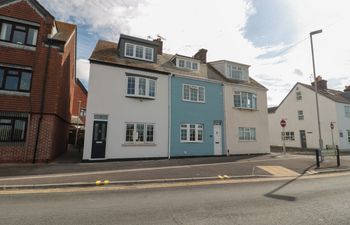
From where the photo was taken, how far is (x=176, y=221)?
4676 mm

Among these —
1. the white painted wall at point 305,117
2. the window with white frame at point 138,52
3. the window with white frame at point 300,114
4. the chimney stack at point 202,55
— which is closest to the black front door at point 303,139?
the white painted wall at point 305,117

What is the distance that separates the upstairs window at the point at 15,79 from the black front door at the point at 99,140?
498 cm

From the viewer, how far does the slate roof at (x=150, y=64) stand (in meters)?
15.2

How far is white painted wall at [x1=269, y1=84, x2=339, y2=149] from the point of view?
2817 centimetres

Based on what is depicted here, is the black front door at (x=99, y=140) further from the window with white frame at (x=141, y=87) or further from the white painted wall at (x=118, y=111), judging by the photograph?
the window with white frame at (x=141, y=87)

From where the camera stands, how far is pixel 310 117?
29328 millimetres

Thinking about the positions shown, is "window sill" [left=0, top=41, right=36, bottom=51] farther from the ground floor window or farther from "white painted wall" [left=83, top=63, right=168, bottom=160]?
the ground floor window

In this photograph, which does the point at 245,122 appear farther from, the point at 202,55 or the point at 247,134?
the point at 202,55

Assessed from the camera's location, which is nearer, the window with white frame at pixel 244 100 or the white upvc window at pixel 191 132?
the white upvc window at pixel 191 132

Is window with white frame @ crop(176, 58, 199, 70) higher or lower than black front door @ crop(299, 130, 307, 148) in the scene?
higher

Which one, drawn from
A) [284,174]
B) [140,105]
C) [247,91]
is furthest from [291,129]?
[140,105]

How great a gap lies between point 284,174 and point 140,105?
1065 cm

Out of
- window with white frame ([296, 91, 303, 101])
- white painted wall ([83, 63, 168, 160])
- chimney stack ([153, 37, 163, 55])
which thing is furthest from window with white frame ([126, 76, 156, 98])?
window with white frame ([296, 91, 303, 101])

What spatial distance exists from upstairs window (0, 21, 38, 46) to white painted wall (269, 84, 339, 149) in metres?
34.1
